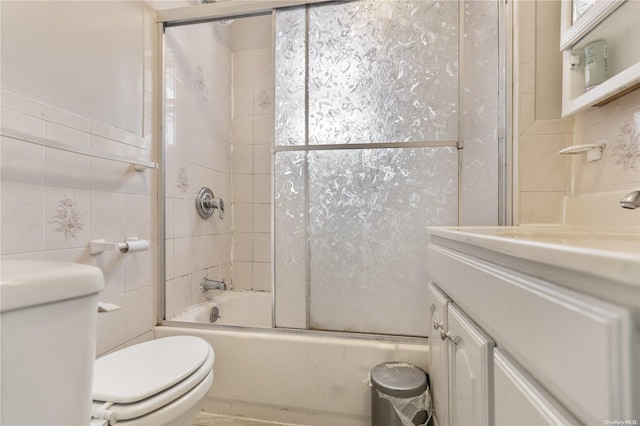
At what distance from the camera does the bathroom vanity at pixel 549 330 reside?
25 cm

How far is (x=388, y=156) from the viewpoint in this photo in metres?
1.38

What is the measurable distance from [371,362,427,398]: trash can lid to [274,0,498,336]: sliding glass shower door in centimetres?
19

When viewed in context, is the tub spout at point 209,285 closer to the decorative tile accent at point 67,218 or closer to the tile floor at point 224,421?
the tile floor at point 224,421

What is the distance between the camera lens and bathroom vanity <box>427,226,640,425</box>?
25cm

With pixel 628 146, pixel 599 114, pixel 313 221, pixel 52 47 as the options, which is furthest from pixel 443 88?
pixel 52 47

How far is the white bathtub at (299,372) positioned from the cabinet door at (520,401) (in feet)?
2.76

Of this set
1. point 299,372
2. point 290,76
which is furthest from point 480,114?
point 299,372

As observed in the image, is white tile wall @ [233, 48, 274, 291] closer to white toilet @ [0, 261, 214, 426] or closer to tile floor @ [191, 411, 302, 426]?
tile floor @ [191, 411, 302, 426]

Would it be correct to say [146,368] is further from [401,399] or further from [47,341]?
[401,399]

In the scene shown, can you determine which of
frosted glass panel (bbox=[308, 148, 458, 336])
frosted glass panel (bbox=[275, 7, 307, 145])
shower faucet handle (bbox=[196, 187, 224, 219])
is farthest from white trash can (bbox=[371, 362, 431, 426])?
shower faucet handle (bbox=[196, 187, 224, 219])

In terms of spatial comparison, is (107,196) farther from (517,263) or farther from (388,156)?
(517,263)

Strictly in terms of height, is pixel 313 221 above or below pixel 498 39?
below

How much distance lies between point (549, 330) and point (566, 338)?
3 centimetres

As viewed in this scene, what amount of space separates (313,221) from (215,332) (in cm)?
72
